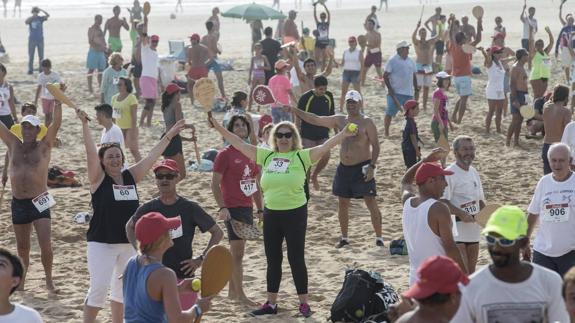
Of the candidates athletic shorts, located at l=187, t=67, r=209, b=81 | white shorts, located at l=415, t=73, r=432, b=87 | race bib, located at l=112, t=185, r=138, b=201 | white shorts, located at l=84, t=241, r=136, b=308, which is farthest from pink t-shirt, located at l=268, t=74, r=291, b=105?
white shorts, located at l=84, t=241, r=136, b=308

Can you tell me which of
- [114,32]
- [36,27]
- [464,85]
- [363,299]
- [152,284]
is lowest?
[363,299]

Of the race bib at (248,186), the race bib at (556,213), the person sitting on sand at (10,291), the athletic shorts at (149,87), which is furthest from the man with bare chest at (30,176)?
the athletic shorts at (149,87)

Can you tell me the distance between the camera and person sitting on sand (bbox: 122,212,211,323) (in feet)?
17.3

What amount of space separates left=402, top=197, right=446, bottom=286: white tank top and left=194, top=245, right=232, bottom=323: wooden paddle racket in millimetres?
1325

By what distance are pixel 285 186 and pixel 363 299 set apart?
39.8 inches

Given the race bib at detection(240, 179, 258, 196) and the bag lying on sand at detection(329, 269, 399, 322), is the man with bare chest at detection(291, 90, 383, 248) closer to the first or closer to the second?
the race bib at detection(240, 179, 258, 196)

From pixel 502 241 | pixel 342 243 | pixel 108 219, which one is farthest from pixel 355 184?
pixel 502 241

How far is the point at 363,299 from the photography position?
→ 25.3ft

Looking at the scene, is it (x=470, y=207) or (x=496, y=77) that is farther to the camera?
(x=496, y=77)

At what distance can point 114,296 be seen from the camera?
7426mm

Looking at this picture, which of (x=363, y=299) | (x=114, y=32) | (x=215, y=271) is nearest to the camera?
(x=215, y=271)

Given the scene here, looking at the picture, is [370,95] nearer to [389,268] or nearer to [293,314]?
[389,268]

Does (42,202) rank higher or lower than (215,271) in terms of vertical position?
lower

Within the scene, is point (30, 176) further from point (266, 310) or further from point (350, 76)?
point (350, 76)
